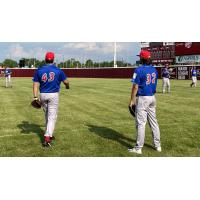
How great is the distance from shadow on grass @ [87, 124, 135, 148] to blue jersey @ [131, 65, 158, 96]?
1.46 metres

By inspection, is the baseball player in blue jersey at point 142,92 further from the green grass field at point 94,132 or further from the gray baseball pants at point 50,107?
the gray baseball pants at point 50,107

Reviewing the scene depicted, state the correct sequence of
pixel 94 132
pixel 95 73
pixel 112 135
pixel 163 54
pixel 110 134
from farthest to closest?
1. pixel 95 73
2. pixel 163 54
3. pixel 94 132
4. pixel 110 134
5. pixel 112 135

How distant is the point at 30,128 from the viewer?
10008mm

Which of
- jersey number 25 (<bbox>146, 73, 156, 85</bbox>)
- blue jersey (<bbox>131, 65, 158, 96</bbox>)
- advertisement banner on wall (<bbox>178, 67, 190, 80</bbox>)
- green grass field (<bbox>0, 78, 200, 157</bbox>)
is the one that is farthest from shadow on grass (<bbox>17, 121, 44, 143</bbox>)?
advertisement banner on wall (<bbox>178, 67, 190, 80</bbox>)

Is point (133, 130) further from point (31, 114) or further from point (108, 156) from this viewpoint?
point (31, 114)

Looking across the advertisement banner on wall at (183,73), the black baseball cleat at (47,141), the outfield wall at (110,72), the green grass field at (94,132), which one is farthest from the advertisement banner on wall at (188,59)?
the black baseball cleat at (47,141)

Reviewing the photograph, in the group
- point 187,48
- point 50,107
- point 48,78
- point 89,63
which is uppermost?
point 187,48

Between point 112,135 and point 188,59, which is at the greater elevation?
point 188,59

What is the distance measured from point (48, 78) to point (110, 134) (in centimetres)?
256

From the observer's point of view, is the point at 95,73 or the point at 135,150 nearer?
the point at 135,150

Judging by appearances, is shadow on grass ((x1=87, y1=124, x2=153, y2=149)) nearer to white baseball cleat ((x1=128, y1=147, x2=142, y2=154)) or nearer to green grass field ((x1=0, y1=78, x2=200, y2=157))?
green grass field ((x1=0, y1=78, x2=200, y2=157))

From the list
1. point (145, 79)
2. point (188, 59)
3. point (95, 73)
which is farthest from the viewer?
point (95, 73)

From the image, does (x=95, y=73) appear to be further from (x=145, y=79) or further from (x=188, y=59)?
(x=145, y=79)

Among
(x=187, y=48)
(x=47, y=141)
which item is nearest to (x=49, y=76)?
(x=47, y=141)
